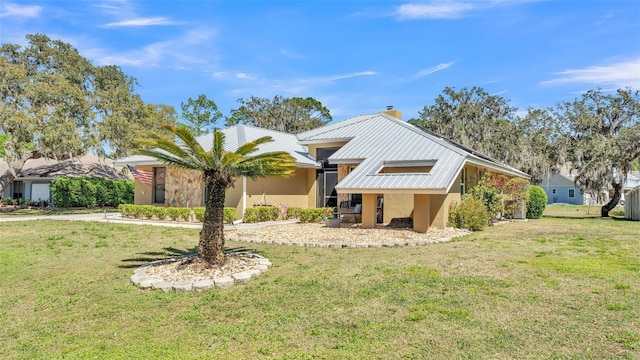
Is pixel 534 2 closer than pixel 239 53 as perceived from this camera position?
Yes

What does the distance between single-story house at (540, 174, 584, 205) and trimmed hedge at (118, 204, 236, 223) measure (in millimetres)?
44351

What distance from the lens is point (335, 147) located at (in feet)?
65.9

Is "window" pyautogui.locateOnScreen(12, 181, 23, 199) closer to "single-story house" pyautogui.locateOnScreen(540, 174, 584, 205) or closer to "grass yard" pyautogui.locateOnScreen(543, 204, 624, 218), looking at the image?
"grass yard" pyautogui.locateOnScreen(543, 204, 624, 218)

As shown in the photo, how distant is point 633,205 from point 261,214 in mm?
20510

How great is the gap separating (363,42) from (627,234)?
12.3 metres

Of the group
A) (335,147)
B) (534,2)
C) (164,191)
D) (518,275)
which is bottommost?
(518,275)

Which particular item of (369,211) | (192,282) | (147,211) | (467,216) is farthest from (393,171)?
(147,211)

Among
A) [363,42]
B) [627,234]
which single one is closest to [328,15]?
[363,42]

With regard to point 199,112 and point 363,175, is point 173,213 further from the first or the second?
point 199,112

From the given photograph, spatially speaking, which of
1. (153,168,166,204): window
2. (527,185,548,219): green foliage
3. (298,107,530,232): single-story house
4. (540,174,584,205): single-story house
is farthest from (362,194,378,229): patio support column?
(540,174,584,205): single-story house

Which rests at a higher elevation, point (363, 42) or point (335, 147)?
point (363, 42)

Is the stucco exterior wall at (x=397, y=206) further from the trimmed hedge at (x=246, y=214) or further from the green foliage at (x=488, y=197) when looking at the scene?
the trimmed hedge at (x=246, y=214)

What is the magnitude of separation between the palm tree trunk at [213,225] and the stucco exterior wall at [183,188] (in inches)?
484

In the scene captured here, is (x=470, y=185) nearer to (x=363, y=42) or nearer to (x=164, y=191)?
(x=363, y=42)
